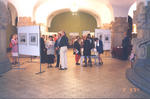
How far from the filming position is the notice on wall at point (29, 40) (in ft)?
23.5

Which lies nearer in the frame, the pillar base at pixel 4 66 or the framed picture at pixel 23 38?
the pillar base at pixel 4 66

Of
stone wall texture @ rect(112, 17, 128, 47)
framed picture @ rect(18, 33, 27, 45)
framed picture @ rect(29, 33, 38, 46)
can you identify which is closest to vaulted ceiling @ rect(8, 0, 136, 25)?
stone wall texture @ rect(112, 17, 128, 47)

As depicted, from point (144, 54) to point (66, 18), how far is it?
15500mm

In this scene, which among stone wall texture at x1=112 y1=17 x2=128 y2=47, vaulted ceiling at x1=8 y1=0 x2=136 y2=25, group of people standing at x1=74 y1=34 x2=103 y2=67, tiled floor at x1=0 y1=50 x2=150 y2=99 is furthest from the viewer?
stone wall texture at x1=112 y1=17 x2=128 y2=47

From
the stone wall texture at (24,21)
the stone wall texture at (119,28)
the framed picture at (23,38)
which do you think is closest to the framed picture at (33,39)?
the framed picture at (23,38)

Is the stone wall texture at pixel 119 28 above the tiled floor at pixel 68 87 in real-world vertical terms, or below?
above

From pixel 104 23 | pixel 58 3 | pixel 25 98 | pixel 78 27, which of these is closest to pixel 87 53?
pixel 25 98

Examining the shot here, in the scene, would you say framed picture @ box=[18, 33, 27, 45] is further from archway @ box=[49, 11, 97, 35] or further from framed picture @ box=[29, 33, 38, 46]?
archway @ box=[49, 11, 97, 35]

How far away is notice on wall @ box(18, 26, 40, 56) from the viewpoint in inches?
282

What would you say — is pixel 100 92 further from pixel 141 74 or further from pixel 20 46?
pixel 20 46

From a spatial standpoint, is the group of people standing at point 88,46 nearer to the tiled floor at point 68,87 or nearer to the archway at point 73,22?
the tiled floor at point 68,87

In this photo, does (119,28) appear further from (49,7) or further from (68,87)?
(68,87)

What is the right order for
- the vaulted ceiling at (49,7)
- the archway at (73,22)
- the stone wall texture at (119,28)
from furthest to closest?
the archway at (73,22) → the stone wall texture at (119,28) → the vaulted ceiling at (49,7)

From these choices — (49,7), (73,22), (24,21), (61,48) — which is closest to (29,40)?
(61,48)
